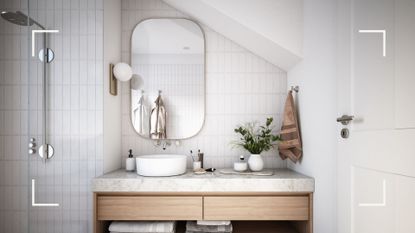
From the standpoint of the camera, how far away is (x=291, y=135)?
2117mm

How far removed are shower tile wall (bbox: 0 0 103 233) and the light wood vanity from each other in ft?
0.75

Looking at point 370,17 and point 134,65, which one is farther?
point 134,65

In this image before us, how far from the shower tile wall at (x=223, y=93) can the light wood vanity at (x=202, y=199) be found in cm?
57

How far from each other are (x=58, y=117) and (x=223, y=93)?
1.39 metres

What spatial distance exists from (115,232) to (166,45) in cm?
164

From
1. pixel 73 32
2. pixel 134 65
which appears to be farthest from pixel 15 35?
pixel 134 65

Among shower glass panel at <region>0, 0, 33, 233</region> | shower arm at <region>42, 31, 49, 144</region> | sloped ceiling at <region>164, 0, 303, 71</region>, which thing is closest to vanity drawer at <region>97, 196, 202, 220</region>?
shower glass panel at <region>0, 0, 33, 233</region>

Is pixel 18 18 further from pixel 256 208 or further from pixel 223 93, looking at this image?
pixel 256 208

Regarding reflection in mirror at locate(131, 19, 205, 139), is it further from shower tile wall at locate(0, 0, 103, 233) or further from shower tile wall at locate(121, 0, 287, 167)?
shower tile wall at locate(0, 0, 103, 233)

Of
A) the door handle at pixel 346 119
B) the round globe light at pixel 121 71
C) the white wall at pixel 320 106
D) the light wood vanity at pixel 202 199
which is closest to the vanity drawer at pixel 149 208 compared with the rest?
the light wood vanity at pixel 202 199

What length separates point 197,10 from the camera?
2227 mm

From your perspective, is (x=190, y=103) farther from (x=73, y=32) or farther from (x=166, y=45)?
(x=73, y=32)

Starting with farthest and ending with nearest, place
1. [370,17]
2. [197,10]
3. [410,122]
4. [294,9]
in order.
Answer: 1. [197,10]
2. [294,9]
3. [370,17]
4. [410,122]

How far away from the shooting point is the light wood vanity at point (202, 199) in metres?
1.85
